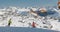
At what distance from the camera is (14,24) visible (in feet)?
53.4

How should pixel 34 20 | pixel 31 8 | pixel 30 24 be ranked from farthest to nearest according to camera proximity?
pixel 31 8 < pixel 34 20 < pixel 30 24

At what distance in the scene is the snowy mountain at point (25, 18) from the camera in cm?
1612

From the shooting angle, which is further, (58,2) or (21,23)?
(58,2)

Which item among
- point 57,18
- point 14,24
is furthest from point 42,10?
point 14,24

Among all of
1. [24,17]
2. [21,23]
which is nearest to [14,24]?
[21,23]

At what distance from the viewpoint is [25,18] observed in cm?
1762

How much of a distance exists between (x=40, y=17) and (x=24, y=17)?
1165 millimetres

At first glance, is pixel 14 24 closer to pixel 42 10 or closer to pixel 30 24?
pixel 30 24

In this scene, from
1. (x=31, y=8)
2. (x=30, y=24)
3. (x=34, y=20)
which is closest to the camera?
(x=30, y=24)

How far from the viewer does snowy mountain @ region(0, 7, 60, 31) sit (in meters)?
16.1

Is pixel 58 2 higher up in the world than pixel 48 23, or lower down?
higher up

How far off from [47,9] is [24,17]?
176 centimetres

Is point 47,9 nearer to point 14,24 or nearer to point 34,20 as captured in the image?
point 34,20

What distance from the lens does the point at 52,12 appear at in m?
17.4
